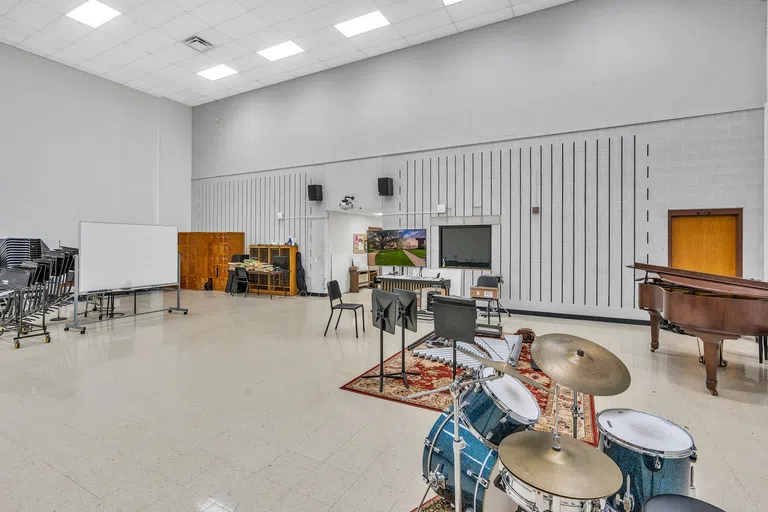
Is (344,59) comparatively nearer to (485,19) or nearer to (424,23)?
(424,23)

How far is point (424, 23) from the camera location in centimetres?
737

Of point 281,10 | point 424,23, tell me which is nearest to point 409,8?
point 424,23

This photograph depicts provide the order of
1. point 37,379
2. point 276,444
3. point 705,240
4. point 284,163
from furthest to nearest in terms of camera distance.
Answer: point 284,163
point 705,240
point 37,379
point 276,444

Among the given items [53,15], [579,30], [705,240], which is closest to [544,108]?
[579,30]

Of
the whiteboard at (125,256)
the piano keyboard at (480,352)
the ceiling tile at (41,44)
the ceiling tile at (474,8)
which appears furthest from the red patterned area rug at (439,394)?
the ceiling tile at (41,44)

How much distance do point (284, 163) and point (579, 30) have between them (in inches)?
294

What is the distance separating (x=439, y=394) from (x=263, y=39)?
8.19 metres

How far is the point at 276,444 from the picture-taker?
2.54 m

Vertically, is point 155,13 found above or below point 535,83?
above

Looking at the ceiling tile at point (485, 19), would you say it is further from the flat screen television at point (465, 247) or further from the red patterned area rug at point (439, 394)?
the red patterned area rug at point (439, 394)

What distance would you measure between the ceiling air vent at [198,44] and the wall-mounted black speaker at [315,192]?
3.77 meters

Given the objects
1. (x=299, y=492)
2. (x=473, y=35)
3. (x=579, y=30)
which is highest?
(x=473, y=35)

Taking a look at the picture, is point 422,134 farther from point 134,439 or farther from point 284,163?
point 134,439

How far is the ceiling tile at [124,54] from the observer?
322 inches
